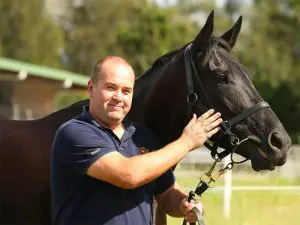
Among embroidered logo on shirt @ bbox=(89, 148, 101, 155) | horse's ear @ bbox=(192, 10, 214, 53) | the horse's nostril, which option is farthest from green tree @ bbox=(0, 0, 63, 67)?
embroidered logo on shirt @ bbox=(89, 148, 101, 155)

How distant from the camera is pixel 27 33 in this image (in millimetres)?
43875

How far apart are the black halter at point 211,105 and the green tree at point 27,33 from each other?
40.1 metres

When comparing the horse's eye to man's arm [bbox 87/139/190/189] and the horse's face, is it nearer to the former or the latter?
the horse's face

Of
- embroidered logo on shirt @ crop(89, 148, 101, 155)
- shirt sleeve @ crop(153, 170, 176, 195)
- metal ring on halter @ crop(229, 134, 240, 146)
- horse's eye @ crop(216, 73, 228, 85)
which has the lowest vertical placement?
shirt sleeve @ crop(153, 170, 176, 195)

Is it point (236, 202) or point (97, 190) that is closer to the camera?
point (97, 190)

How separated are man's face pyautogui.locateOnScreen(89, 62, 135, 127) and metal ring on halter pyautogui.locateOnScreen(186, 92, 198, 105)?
82 centimetres

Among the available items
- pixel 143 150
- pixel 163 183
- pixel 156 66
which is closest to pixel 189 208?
pixel 163 183

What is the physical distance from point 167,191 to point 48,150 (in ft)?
3.08

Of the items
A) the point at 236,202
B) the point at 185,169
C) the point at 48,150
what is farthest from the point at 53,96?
the point at 48,150

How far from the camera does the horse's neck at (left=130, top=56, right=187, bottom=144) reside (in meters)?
4.24

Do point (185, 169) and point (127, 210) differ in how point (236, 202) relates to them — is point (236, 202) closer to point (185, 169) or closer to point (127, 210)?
point (185, 169)

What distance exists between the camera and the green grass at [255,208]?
9.08 metres

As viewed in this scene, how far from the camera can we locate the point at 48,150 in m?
4.35

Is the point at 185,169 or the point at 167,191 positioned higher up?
the point at 167,191
